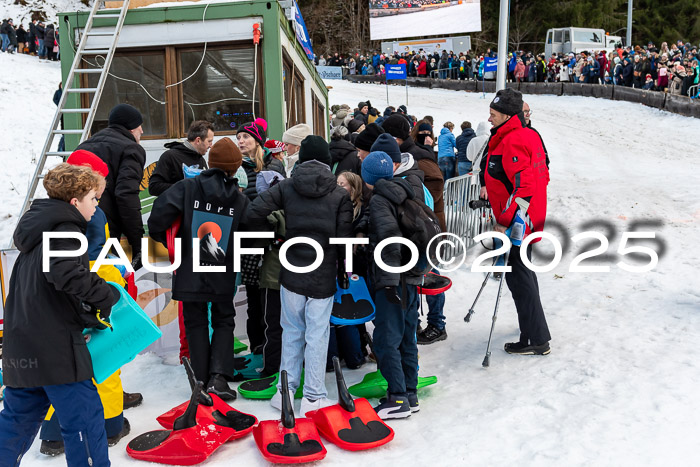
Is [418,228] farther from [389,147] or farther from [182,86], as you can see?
[182,86]

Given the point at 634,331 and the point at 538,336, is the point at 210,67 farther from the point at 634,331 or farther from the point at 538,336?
the point at 634,331

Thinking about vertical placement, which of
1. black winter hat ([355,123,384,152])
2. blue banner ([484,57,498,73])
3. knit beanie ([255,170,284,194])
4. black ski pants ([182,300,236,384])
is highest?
blue banner ([484,57,498,73])

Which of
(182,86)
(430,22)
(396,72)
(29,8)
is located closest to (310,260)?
(182,86)

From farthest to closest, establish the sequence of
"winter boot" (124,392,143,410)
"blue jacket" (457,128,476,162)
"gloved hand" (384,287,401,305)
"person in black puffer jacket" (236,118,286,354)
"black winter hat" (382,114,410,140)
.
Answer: "blue jacket" (457,128,476,162)
"black winter hat" (382,114,410,140)
"person in black puffer jacket" (236,118,286,354)
"winter boot" (124,392,143,410)
"gloved hand" (384,287,401,305)

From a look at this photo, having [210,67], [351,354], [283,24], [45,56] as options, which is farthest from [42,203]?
[45,56]

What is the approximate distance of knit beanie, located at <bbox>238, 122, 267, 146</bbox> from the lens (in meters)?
Result: 5.57

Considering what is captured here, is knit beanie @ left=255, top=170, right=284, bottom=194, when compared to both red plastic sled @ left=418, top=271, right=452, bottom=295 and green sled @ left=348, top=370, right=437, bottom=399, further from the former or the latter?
green sled @ left=348, top=370, right=437, bottom=399

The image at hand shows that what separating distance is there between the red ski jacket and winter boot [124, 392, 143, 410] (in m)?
3.12

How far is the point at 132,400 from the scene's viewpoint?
189 inches

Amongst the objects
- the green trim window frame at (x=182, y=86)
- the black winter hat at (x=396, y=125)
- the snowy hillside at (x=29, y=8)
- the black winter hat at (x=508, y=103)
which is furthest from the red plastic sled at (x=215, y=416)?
the snowy hillside at (x=29, y=8)

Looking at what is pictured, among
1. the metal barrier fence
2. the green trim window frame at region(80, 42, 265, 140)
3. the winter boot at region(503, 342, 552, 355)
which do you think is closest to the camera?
the winter boot at region(503, 342, 552, 355)

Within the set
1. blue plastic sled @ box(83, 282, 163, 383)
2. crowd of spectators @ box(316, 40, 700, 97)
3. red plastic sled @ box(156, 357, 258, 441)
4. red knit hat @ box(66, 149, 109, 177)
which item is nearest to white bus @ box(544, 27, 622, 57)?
crowd of spectators @ box(316, 40, 700, 97)

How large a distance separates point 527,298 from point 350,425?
6.77ft

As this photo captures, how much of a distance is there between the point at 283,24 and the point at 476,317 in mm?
3990
